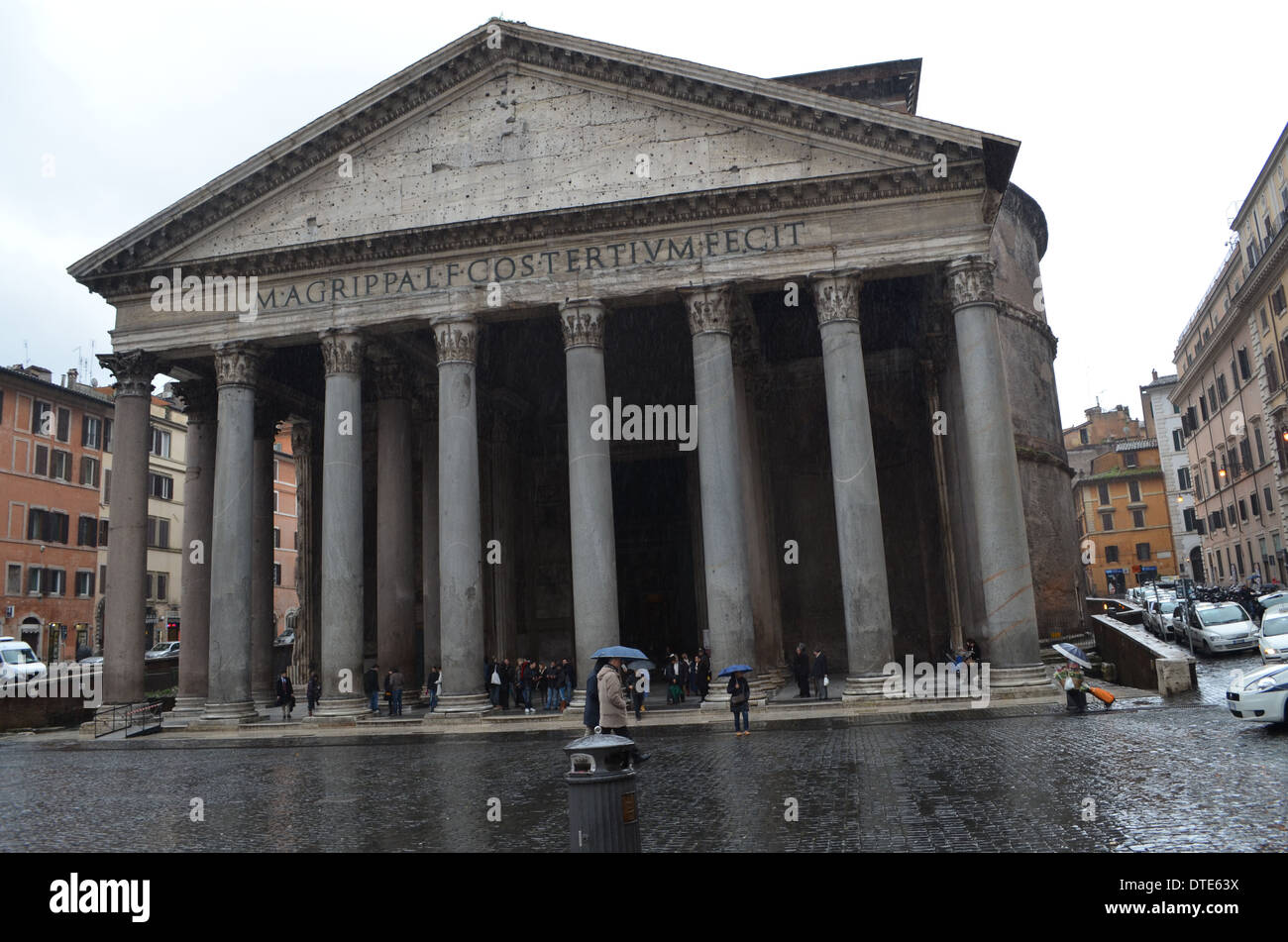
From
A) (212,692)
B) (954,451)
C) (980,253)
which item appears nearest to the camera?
(980,253)

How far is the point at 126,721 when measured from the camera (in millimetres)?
19828

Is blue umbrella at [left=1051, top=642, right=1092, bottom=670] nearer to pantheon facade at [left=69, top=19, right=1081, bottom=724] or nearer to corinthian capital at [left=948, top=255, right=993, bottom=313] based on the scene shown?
pantheon facade at [left=69, top=19, right=1081, bottom=724]

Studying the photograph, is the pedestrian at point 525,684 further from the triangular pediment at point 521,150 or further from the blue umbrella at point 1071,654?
the blue umbrella at point 1071,654

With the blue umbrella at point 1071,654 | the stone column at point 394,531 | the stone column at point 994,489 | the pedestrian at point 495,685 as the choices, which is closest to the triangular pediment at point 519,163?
the stone column at point 994,489

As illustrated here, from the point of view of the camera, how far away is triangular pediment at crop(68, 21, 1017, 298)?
18.4 meters

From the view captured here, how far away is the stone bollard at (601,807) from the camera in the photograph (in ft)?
17.1

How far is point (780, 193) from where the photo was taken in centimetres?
1833

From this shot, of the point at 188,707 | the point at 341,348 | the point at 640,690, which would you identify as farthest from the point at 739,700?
the point at 188,707

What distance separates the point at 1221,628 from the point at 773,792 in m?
19.1

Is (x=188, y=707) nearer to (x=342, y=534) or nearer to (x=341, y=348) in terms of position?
(x=342, y=534)

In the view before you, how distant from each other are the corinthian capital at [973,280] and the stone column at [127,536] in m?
17.1
